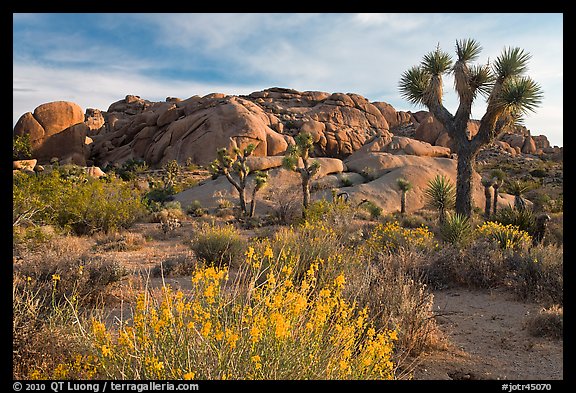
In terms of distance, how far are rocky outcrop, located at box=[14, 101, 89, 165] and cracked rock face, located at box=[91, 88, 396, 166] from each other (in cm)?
323

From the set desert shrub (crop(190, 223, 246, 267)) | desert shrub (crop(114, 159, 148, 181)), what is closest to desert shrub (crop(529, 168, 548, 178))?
desert shrub (crop(114, 159, 148, 181))

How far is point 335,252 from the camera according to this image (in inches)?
299

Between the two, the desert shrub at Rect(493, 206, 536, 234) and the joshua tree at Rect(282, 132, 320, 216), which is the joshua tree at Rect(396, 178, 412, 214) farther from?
the desert shrub at Rect(493, 206, 536, 234)

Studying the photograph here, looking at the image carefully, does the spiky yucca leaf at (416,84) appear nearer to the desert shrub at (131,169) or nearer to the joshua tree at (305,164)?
the joshua tree at (305,164)

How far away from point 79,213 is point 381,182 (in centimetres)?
1705

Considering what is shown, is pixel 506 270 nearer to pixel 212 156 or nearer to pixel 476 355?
pixel 476 355

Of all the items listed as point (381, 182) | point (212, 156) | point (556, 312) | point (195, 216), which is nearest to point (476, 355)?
point (556, 312)

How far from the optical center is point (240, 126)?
42719 mm

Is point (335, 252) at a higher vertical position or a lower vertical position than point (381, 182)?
lower

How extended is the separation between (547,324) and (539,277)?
1.96 metres

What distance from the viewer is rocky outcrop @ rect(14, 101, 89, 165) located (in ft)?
143

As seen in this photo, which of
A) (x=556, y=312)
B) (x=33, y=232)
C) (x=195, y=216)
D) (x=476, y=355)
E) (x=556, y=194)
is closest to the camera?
(x=476, y=355)
